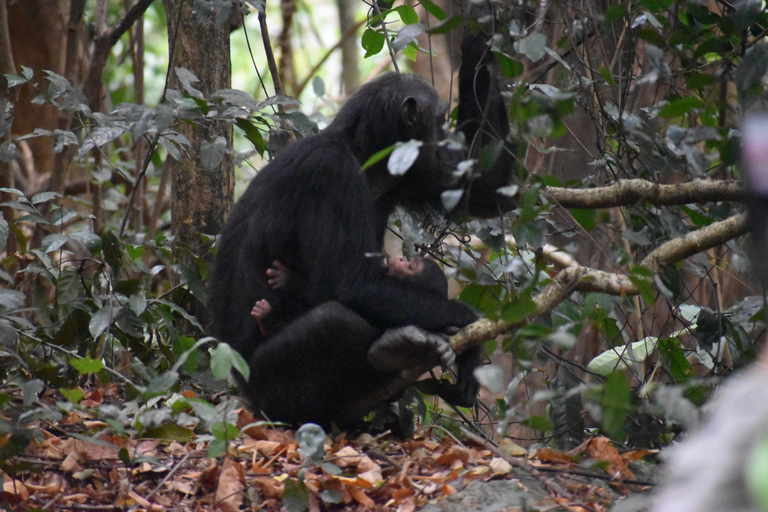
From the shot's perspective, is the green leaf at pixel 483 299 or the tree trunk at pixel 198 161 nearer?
the green leaf at pixel 483 299

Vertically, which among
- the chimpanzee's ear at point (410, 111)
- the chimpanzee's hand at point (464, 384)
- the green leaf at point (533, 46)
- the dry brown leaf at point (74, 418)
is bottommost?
the dry brown leaf at point (74, 418)

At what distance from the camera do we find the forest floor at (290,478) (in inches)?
104

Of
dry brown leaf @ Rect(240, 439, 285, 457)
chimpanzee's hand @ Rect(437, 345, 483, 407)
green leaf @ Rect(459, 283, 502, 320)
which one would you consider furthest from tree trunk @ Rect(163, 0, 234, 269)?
green leaf @ Rect(459, 283, 502, 320)

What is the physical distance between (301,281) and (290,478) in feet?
4.08

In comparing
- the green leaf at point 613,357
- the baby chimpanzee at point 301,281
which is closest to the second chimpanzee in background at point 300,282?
the baby chimpanzee at point 301,281

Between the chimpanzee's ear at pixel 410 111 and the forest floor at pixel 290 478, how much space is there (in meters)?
1.71

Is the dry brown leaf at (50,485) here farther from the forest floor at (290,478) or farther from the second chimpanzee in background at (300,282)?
the second chimpanzee in background at (300,282)

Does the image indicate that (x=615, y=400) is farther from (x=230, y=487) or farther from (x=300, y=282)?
(x=300, y=282)

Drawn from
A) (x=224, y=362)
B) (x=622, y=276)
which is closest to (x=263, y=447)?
(x=224, y=362)

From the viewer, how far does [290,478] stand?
2.66 m

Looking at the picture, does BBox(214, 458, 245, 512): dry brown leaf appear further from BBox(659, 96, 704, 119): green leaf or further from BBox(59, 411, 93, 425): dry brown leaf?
BBox(659, 96, 704, 119): green leaf

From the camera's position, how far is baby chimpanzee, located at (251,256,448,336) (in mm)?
3557

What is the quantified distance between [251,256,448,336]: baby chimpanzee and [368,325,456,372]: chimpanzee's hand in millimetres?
340

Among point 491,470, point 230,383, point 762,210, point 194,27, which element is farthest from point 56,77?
point 762,210
